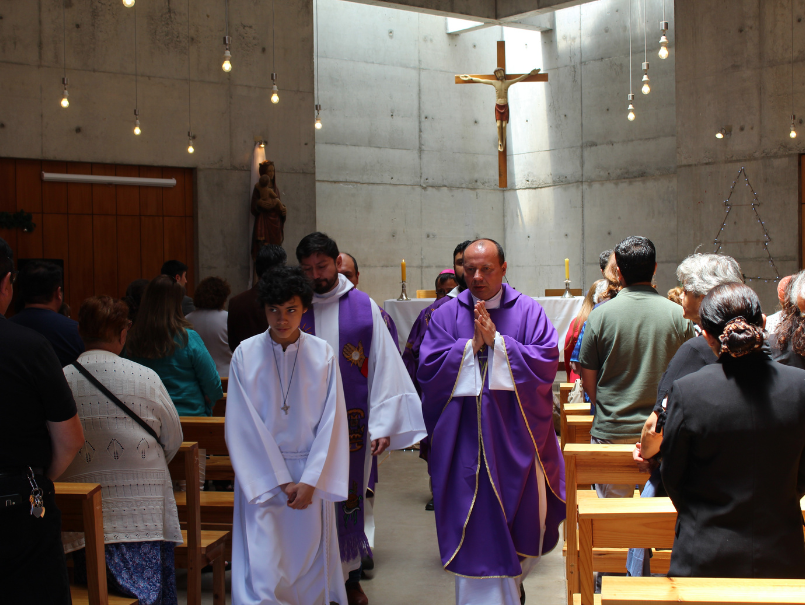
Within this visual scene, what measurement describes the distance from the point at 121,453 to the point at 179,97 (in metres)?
6.80

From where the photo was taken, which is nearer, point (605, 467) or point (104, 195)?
point (605, 467)

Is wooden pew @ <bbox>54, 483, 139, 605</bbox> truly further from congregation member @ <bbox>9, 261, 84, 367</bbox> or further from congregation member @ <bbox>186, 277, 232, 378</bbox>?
congregation member @ <bbox>186, 277, 232, 378</bbox>

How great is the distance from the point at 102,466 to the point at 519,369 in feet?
5.37

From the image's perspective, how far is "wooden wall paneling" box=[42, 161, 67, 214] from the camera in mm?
8211

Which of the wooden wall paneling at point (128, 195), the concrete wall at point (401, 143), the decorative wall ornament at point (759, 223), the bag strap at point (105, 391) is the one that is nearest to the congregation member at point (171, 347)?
the bag strap at point (105, 391)

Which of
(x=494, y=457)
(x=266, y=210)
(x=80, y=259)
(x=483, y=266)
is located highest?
(x=266, y=210)

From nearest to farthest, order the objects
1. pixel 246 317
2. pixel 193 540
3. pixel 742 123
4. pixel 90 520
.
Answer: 1. pixel 90 520
2. pixel 193 540
3. pixel 246 317
4. pixel 742 123

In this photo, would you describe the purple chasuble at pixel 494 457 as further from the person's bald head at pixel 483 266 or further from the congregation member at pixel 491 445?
the person's bald head at pixel 483 266

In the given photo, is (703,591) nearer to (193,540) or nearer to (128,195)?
(193,540)

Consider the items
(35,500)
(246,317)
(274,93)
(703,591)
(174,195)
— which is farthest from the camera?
(174,195)

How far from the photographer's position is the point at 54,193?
8.24 m

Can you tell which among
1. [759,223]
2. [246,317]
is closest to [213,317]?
[246,317]

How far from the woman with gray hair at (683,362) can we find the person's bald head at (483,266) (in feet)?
2.44

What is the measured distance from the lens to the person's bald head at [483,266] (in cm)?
338
